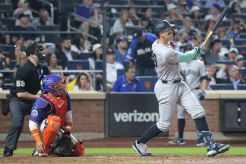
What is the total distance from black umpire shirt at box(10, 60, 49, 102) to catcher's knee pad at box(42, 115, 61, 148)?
92cm

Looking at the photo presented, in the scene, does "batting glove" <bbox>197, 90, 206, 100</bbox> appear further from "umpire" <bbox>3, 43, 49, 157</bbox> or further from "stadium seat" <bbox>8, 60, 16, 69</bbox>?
"stadium seat" <bbox>8, 60, 16, 69</bbox>

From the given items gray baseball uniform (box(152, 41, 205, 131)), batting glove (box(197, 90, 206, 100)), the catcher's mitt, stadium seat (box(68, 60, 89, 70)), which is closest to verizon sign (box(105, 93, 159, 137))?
stadium seat (box(68, 60, 89, 70))

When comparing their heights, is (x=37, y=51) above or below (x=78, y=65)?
above

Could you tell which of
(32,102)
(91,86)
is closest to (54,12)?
Answer: (91,86)

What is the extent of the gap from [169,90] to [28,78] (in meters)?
2.16

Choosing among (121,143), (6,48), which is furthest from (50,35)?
(121,143)

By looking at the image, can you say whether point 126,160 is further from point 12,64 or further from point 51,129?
point 12,64

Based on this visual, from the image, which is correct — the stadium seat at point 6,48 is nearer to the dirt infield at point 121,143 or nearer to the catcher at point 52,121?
the dirt infield at point 121,143

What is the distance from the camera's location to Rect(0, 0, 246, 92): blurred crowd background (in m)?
17.0

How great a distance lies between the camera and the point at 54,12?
20375mm

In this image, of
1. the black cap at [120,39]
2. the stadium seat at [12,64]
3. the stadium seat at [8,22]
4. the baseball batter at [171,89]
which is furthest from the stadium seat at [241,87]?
the baseball batter at [171,89]

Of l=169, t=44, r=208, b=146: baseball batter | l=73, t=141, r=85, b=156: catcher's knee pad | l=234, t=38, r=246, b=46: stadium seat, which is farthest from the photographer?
l=234, t=38, r=246, b=46: stadium seat

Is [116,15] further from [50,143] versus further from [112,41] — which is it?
[50,143]

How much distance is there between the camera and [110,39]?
19891mm
